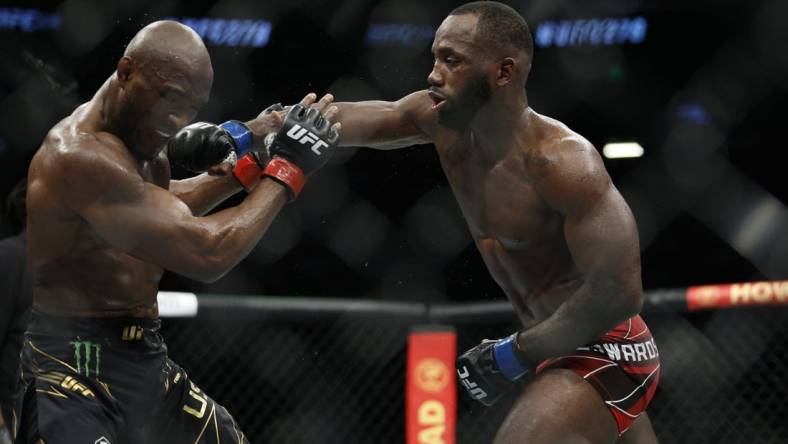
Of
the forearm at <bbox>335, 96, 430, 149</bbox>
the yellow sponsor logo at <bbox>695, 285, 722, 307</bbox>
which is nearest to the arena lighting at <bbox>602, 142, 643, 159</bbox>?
the yellow sponsor logo at <bbox>695, 285, 722, 307</bbox>

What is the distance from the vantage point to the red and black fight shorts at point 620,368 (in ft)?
7.13

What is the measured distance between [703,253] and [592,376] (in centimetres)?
394

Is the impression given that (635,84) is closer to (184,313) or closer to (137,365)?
(184,313)

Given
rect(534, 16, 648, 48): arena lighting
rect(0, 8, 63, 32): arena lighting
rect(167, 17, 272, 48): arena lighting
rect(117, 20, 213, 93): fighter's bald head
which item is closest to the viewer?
rect(117, 20, 213, 93): fighter's bald head

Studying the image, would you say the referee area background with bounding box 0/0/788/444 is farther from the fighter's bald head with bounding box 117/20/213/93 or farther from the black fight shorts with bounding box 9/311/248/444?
the fighter's bald head with bounding box 117/20/213/93

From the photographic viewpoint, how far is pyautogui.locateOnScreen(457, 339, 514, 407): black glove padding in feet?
7.17

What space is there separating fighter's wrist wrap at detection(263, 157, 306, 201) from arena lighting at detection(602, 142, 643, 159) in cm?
405

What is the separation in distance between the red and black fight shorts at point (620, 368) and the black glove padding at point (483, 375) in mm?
121

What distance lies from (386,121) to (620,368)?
0.79 m

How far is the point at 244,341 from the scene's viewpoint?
474 centimetres

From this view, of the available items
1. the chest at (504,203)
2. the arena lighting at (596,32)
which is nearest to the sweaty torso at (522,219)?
the chest at (504,203)

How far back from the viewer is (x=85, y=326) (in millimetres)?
2002

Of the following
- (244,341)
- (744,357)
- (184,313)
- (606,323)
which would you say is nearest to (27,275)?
(184,313)

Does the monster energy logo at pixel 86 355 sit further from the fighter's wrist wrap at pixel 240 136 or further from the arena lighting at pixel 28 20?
the arena lighting at pixel 28 20
